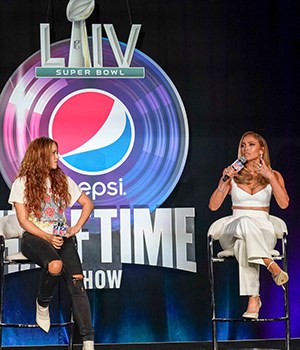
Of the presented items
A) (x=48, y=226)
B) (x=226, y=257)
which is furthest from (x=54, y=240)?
(x=226, y=257)

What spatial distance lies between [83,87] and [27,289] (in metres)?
1.37

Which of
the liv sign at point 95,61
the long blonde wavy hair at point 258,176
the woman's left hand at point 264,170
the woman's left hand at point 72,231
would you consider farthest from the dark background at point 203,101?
the woman's left hand at point 72,231

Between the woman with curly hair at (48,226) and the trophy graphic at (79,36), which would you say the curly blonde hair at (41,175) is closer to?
the woman with curly hair at (48,226)

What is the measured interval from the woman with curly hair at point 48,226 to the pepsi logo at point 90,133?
2.04ft

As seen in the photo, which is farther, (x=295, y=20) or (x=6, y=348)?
(x=295, y=20)

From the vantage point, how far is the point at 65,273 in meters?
4.54

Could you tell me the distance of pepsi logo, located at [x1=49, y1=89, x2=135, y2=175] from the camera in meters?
5.42

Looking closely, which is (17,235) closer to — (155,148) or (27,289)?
(27,289)

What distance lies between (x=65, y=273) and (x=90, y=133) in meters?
1.20

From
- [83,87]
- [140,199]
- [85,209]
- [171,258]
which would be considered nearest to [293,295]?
[171,258]

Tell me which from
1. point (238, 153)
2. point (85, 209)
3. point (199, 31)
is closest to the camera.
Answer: point (85, 209)

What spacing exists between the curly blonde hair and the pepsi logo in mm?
660

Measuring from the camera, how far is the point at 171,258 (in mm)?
5418

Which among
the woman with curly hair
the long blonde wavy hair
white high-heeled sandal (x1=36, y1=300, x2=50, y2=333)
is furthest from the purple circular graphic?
white high-heeled sandal (x1=36, y1=300, x2=50, y2=333)
